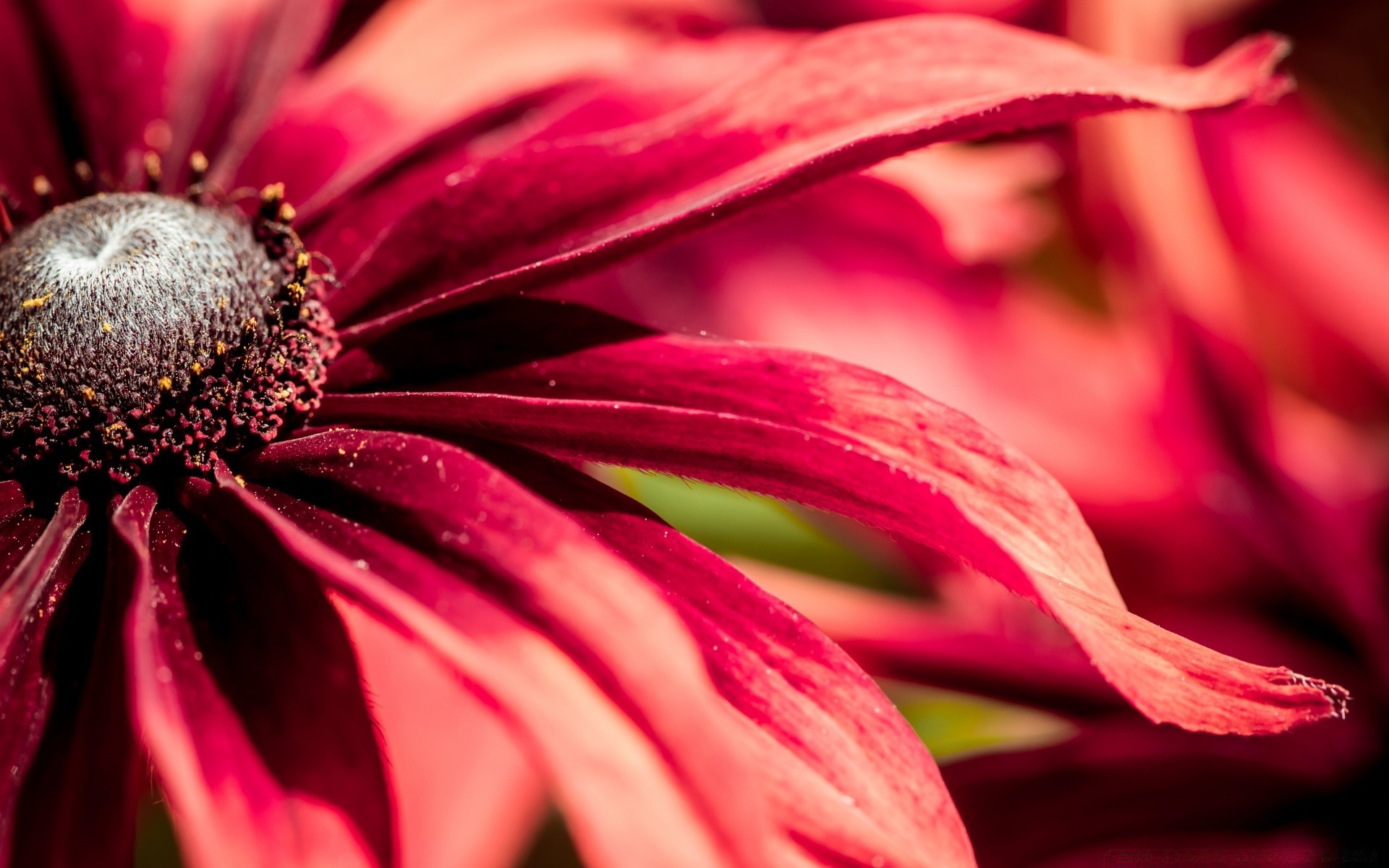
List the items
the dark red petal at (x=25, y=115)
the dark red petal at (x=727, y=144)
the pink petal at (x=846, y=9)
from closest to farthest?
the dark red petal at (x=727, y=144), the dark red petal at (x=25, y=115), the pink petal at (x=846, y=9)

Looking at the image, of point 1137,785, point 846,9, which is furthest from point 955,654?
point 846,9

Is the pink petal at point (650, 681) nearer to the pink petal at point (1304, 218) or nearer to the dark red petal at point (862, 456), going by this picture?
the dark red petal at point (862, 456)

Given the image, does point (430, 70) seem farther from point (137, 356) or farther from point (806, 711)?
point (806, 711)

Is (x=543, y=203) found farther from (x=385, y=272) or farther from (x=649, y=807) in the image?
(x=649, y=807)

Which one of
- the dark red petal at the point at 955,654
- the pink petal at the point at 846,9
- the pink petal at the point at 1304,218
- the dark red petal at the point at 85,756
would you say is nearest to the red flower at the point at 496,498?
the dark red petal at the point at 85,756

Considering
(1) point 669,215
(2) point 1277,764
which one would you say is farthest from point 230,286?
(2) point 1277,764

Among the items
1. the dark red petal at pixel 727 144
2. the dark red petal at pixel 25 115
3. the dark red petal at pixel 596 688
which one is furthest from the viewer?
the dark red petal at pixel 25 115

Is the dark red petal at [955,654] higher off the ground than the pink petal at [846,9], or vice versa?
the pink petal at [846,9]

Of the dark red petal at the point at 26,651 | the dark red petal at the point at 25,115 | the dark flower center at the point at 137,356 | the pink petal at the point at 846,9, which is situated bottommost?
the dark red petal at the point at 26,651

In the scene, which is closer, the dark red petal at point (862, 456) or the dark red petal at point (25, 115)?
the dark red petal at point (862, 456)
